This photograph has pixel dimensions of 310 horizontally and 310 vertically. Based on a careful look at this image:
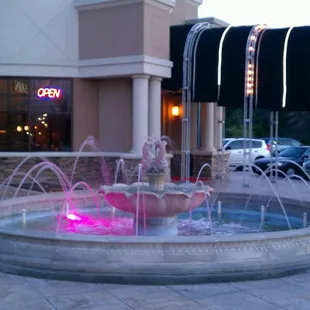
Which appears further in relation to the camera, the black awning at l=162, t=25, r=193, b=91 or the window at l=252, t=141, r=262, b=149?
the window at l=252, t=141, r=262, b=149

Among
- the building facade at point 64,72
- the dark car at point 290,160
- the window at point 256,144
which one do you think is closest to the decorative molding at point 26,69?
the building facade at point 64,72

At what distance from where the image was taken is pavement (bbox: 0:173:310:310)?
263 inches

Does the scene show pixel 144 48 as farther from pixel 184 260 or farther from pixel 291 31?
pixel 184 260

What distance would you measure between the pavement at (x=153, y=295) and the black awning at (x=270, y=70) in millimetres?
11373

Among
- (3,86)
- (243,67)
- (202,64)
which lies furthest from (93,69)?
(243,67)

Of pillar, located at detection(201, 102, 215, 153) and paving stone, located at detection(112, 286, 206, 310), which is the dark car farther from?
paving stone, located at detection(112, 286, 206, 310)

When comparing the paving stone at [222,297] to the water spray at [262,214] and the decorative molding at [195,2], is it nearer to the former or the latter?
the water spray at [262,214]

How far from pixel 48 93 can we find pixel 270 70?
23.7 feet

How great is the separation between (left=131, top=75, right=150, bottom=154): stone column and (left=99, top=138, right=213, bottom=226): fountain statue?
27.5 feet

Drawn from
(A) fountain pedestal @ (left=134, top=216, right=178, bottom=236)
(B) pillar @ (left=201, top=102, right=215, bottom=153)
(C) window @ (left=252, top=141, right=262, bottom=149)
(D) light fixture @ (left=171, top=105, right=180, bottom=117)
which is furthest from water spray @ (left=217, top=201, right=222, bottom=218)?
(C) window @ (left=252, top=141, right=262, bottom=149)

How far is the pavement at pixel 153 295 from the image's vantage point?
667 centimetres

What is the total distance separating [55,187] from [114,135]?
320 centimetres

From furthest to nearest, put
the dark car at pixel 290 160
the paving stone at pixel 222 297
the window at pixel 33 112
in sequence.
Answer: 1. the dark car at pixel 290 160
2. the window at pixel 33 112
3. the paving stone at pixel 222 297

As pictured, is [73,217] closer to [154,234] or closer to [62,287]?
[154,234]
